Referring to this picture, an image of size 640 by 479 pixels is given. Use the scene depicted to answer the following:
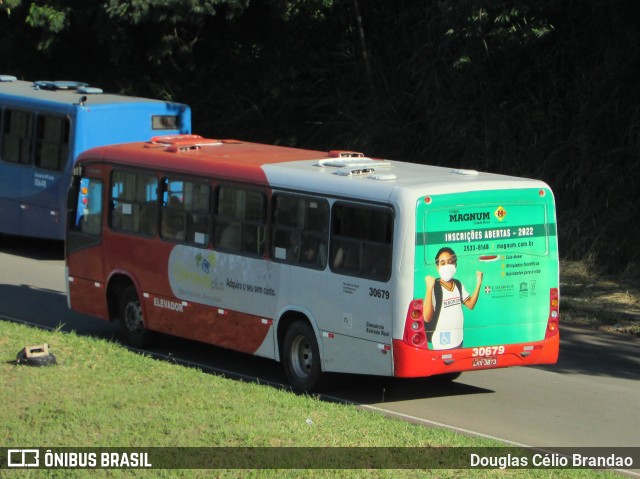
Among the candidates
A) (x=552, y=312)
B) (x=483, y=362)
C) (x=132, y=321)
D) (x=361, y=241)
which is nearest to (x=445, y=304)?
(x=483, y=362)

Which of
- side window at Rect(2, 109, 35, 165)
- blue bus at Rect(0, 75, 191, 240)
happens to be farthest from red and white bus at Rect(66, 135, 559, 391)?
side window at Rect(2, 109, 35, 165)

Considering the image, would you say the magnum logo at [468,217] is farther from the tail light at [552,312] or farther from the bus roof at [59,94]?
the bus roof at [59,94]

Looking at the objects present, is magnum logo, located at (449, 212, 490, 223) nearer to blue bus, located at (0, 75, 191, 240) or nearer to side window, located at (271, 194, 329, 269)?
side window, located at (271, 194, 329, 269)

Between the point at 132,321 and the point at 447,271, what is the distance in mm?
4840

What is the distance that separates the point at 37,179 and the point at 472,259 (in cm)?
1224

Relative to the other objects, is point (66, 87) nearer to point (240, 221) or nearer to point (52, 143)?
point (52, 143)

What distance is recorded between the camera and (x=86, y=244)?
15180 millimetres

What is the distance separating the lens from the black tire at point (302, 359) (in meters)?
12.3

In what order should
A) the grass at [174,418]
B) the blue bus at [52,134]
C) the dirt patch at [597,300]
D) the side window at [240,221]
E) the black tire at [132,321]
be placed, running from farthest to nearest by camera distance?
the blue bus at [52,134]
the dirt patch at [597,300]
the black tire at [132,321]
the side window at [240,221]
the grass at [174,418]

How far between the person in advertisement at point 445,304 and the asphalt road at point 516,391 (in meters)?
0.75

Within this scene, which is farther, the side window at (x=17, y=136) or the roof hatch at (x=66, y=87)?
the roof hatch at (x=66, y=87)

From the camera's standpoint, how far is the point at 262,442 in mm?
9320

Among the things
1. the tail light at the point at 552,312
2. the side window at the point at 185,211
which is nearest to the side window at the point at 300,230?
the side window at the point at 185,211

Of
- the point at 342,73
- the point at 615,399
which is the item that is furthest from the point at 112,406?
the point at 342,73
